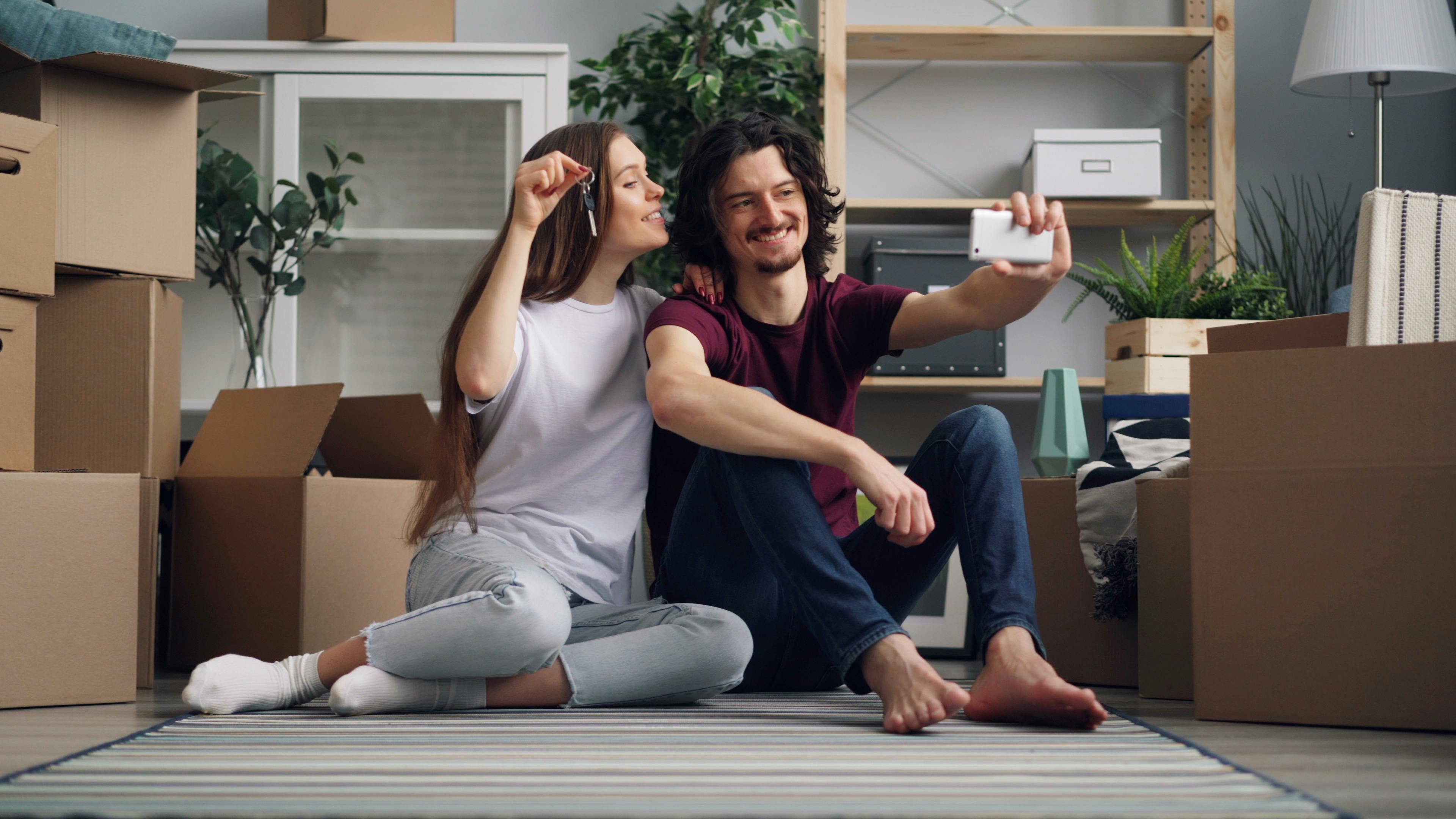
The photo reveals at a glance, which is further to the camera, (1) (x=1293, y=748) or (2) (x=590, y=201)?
(2) (x=590, y=201)

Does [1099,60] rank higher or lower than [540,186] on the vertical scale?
higher

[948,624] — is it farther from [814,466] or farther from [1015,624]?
[1015,624]

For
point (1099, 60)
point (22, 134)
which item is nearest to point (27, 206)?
point (22, 134)

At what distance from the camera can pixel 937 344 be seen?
229 centimetres

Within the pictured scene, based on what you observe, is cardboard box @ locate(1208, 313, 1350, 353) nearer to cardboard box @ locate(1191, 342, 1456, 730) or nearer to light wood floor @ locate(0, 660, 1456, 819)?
cardboard box @ locate(1191, 342, 1456, 730)

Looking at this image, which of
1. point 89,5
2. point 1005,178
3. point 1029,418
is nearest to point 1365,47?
point 1005,178

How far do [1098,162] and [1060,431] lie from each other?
80 cm

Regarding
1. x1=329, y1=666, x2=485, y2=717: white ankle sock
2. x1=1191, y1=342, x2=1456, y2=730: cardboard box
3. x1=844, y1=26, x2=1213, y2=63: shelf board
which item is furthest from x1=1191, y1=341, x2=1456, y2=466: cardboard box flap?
x1=844, y1=26, x2=1213, y2=63: shelf board

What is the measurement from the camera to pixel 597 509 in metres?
1.30

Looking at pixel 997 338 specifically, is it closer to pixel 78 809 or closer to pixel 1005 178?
pixel 1005 178

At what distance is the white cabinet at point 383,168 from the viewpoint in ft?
7.27

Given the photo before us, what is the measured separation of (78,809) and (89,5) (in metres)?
2.42

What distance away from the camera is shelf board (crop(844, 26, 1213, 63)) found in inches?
93.8

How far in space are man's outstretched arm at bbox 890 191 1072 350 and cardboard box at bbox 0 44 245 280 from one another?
0.92m
